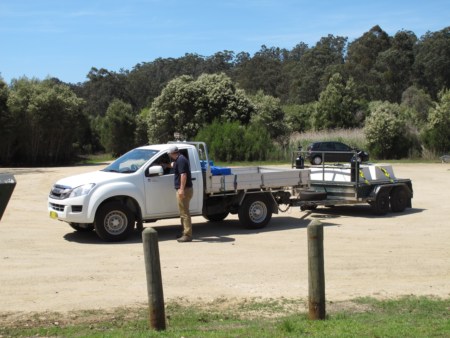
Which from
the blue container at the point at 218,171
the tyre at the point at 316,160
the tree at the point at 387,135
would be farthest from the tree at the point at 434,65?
the blue container at the point at 218,171

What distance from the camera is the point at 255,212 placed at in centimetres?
1518

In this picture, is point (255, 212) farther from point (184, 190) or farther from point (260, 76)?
point (260, 76)

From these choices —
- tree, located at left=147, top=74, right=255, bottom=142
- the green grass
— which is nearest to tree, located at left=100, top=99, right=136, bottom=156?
tree, located at left=147, top=74, right=255, bottom=142

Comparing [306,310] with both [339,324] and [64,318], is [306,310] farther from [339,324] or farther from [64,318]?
[64,318]

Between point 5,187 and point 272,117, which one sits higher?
point 272,117

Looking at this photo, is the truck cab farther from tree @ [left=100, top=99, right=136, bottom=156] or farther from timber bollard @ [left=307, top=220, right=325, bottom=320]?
tree @ [left=100, top=99, right=136, bottom=156]

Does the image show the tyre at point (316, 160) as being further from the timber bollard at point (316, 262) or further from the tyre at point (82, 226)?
the timber bollard at point (316, 262)

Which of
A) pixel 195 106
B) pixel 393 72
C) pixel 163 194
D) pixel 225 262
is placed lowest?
pixel 225 262

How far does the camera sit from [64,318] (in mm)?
7496

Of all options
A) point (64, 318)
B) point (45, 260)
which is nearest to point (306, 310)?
point (64, 318)

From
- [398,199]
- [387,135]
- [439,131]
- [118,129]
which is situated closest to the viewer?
[398,199]

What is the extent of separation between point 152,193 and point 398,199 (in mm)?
7810

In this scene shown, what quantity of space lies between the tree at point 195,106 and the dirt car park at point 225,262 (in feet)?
124

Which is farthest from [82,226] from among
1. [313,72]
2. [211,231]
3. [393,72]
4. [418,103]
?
[393,72]
